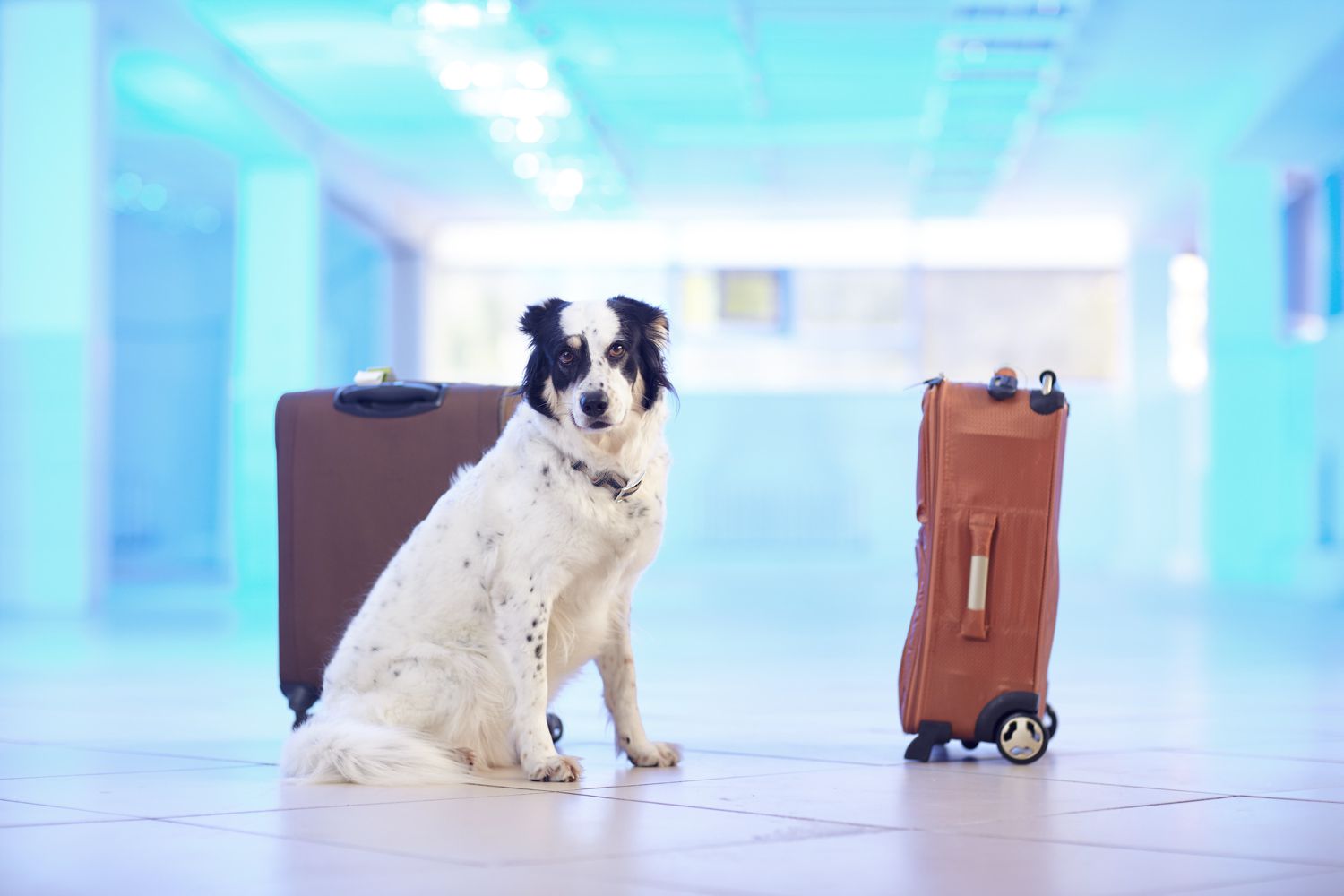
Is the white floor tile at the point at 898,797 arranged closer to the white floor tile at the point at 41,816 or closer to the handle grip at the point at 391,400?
the white floor tile at the point at 41,816

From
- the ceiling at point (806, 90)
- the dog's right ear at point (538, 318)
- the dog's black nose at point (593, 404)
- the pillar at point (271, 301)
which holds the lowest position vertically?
the dog's black nose at point (593, 404)

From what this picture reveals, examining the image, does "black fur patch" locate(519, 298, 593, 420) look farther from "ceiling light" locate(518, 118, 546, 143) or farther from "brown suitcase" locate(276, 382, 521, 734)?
"ceiling light" locate(518, 118, 546, 143)

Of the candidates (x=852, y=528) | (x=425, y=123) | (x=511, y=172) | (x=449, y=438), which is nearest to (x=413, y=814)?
(x=449, y=438)

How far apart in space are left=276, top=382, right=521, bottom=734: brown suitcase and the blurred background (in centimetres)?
458

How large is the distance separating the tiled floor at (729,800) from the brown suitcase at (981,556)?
14cm

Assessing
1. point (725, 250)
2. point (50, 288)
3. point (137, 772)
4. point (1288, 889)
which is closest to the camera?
point (1288, 889)

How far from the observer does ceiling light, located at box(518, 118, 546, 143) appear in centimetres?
950

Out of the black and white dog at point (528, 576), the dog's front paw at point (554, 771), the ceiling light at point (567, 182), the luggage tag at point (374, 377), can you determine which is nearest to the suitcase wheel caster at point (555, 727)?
the black and white dog at point (528, 576)

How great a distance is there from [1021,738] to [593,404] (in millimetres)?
1005

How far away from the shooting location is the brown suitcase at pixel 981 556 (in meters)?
2.54

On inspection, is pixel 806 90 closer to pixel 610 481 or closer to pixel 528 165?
pixel 528 165

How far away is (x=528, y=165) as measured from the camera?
10.9m

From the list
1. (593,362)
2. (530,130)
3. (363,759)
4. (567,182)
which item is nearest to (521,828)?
(363,759)

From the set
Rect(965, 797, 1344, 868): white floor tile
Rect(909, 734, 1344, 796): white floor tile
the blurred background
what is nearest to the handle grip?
Rect(909, 734, 1344, 796): white floor tile
